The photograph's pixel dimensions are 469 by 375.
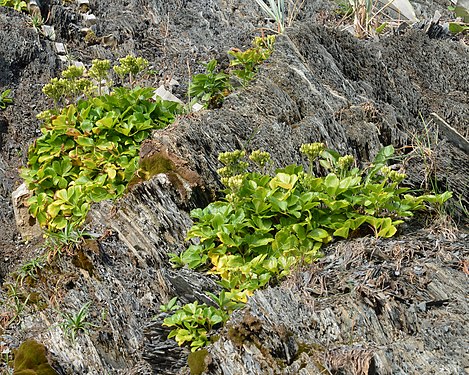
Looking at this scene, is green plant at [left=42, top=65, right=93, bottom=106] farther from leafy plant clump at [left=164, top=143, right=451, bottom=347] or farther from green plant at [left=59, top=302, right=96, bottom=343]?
green plant at [left=59, top=302, right=96, bottom=343]

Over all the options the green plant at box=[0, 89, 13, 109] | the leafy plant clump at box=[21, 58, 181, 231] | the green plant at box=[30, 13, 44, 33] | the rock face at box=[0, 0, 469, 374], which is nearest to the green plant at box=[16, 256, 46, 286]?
the rock face at box=[0, 0, 469, 374]

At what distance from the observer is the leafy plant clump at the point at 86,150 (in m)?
5.48

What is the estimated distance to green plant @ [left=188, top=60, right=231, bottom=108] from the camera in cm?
642

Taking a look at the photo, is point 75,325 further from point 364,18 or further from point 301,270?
point 364,18

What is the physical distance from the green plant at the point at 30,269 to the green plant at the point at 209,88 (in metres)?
2.18

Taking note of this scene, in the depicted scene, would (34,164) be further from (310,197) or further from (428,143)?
(428,143)

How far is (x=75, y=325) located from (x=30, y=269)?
99cm

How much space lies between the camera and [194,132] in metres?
5.60

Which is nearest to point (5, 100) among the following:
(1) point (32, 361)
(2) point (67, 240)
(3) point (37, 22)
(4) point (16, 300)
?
(3) point (37, 22)

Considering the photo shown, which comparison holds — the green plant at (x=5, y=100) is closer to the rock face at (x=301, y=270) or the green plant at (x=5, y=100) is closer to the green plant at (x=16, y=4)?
the rock face at (x=301, y=270)

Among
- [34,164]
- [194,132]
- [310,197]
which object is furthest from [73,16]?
[310,197]

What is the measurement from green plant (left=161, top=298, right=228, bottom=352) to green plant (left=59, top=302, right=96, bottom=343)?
854 mm

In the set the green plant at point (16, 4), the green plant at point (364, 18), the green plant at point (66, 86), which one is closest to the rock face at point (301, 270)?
the green plant at point (16, 4)

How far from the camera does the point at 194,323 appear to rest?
12.8 feet
